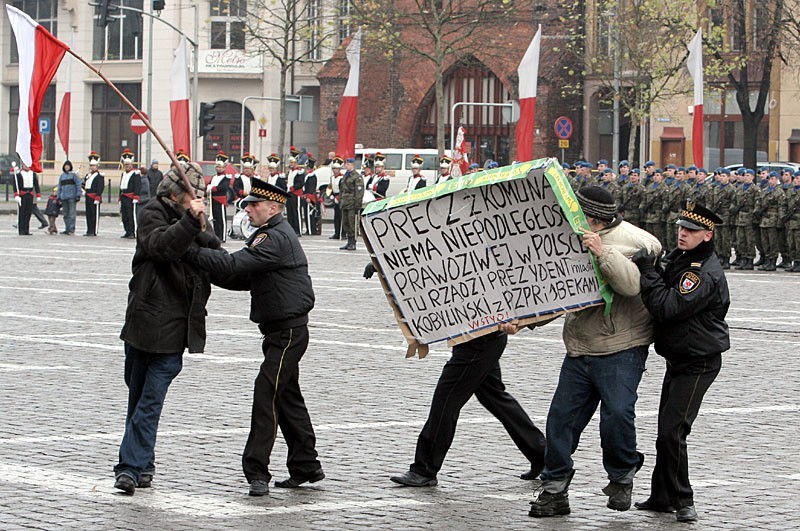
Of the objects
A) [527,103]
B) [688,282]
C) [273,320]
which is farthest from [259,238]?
[527,103]

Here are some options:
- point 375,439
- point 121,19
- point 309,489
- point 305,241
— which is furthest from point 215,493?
point 121,19

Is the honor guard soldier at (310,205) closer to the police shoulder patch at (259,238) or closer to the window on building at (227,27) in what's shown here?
the police shoulder patch at (259,238)

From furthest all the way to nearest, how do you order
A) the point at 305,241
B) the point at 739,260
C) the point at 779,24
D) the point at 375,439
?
the point at 779,24 → the point at 305,241 → the point at 739,260 → the point at 375,439

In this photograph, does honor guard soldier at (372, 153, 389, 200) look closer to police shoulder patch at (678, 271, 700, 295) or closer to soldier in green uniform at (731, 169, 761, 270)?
soldier in green uniform at (731, 169, 761, 270)

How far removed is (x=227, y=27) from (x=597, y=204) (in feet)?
197

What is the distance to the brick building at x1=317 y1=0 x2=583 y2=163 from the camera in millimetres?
58062

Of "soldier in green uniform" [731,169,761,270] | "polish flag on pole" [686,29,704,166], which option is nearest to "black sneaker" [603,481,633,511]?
"soldier in green uniform" [731,169,761,270]

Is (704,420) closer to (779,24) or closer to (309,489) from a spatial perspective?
(309,489)

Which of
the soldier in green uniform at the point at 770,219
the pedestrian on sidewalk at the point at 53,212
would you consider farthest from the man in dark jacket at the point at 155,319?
the pedestrian on sidewalk at the point at 53,212

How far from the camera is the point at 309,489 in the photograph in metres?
8.65

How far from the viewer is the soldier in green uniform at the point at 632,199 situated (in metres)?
30.9

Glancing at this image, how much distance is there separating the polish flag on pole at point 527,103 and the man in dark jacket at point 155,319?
862 inches

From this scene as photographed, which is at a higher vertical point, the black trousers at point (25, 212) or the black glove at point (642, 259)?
the black glove at point (642, 259)

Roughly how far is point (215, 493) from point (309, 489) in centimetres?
56
